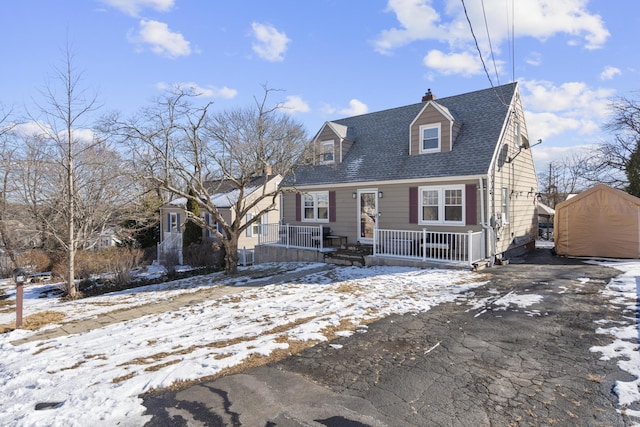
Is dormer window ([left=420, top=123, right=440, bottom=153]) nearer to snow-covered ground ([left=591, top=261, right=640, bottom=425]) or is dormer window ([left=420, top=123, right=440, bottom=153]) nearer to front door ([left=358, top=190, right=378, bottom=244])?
front door ([left=358, top=190, right=378, bottom=244])

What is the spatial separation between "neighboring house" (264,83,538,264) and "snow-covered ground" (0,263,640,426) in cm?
258

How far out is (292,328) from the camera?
218 inches

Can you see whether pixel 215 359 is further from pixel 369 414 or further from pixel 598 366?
pixel 598 366

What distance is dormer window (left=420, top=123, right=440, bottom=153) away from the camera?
510 inches

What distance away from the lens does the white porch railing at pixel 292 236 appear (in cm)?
1423

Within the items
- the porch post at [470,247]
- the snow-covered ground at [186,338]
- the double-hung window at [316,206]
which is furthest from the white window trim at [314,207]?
the porch post at [470,247]

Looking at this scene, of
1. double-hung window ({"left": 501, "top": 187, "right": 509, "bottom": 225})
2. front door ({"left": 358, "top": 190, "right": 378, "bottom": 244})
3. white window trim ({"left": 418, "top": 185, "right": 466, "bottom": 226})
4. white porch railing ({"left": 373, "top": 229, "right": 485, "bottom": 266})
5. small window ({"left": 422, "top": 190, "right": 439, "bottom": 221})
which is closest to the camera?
white porch railing ({"left": 373, "top": 229, "right": 485, "bottom": 266})

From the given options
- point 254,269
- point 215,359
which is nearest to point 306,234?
point 254,269

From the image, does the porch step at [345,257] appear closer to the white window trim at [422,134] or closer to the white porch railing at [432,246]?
the white porch railing at [432,246]

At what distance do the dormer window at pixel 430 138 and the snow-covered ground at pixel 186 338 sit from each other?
5.27m

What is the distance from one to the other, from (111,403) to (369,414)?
2.38 meters

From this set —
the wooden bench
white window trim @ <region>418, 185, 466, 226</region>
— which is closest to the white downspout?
white window trim @ <region>418, 185, 466, 226</region>

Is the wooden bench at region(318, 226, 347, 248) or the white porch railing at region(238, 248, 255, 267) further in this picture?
the white porch railing at region(238, 248, 255, 267)

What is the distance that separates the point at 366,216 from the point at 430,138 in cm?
384
